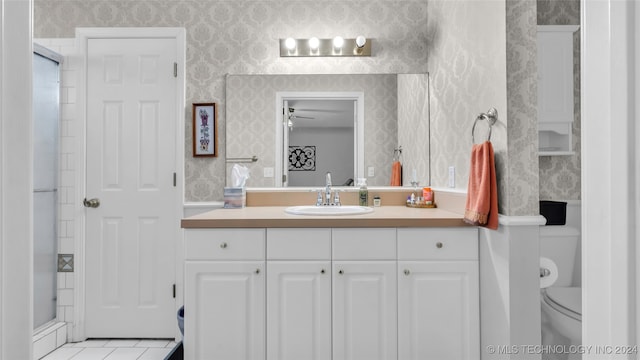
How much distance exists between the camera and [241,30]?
102 inches

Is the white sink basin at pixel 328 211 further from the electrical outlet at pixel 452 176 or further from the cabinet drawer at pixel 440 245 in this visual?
the electrical outlet at pixel 452 176

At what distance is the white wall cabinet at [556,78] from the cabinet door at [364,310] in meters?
1.27

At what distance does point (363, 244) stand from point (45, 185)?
6.87ft

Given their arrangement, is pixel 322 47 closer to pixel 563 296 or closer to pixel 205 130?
pixel 205 130

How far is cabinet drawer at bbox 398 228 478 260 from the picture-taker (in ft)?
6.17

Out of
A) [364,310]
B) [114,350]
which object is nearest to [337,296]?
[364,310]

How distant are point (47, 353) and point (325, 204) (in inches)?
77.9

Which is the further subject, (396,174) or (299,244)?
(396,174)

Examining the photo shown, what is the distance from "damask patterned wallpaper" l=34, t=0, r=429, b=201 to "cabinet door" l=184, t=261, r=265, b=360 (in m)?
0.83

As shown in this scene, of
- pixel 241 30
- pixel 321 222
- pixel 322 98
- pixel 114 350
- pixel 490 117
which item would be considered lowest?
pixel 114 350

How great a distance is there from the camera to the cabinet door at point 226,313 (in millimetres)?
1878

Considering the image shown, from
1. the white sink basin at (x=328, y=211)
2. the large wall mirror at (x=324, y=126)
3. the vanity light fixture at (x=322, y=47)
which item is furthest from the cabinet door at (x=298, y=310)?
the vanity light fixture at (x=322, y=47)

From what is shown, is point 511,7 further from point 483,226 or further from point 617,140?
point 617,140

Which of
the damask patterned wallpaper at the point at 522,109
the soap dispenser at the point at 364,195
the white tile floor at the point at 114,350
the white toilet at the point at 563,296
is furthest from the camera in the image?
the soap dispenser at the point at 364,195
